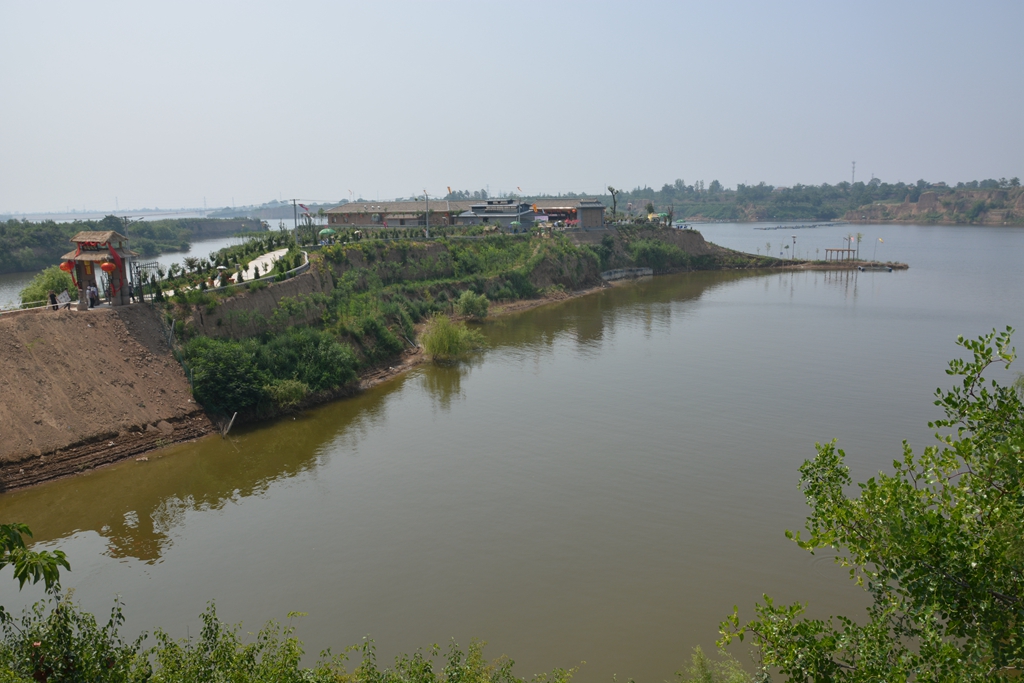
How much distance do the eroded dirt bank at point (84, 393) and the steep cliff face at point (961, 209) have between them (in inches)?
7449

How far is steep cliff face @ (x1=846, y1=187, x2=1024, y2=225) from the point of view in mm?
170500

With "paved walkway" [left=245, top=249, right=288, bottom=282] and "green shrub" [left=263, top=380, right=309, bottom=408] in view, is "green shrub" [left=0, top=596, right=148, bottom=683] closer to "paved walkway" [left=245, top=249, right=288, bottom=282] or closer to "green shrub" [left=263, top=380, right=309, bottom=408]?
"green shrub" [left=263, top=380, right=309, bottom=408]

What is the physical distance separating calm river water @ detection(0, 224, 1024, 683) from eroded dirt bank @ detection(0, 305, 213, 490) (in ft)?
3.72

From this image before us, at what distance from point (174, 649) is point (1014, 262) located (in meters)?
102

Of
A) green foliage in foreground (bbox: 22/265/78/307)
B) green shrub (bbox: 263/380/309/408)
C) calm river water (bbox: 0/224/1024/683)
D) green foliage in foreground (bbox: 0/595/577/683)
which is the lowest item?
calm river water (bbox: 0/224/1024/683)

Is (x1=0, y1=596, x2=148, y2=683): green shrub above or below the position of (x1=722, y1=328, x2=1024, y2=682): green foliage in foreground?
below

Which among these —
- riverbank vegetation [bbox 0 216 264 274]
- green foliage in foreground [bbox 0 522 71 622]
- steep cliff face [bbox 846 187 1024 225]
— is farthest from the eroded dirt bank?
steep cliff face [bbox 846 187 1024 225]

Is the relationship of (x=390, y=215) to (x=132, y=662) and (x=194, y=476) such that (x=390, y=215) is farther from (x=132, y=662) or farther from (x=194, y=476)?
(x=132, y=662)

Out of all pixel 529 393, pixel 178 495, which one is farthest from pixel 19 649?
pixel 529 393

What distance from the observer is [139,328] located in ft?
96.5

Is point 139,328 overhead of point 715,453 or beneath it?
overhead

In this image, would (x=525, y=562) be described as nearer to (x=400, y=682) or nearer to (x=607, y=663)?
(x=607, y=663)

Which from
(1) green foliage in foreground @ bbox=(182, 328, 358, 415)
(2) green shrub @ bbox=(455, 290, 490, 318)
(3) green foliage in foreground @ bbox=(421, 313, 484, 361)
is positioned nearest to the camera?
(1) green foliage in foreground @ bbox=(182, 328, 358, 415)

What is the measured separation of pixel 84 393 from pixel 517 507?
1671cm
